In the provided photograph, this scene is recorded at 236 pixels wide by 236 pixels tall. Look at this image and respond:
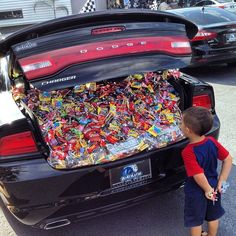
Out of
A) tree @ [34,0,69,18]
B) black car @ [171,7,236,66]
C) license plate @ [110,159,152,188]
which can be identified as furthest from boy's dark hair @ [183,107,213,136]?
tree @ [34,0,69,18]

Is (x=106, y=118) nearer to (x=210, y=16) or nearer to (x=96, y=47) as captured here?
(x=96, y=47)

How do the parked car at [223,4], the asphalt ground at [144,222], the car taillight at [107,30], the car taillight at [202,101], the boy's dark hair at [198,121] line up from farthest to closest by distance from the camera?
the parked car at [223,4]
the car taillight at [202,101]
the asphalt ground at [144,222]
the car taillight at [107,30]
the boy's dark hair at [198,121]

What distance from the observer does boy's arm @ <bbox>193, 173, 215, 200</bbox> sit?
7.37ft

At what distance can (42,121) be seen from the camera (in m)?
2.71

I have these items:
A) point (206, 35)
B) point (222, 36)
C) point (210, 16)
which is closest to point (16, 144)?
point (206, 35)

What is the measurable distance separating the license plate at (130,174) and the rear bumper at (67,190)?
0.09 ft

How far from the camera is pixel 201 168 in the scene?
2.27m

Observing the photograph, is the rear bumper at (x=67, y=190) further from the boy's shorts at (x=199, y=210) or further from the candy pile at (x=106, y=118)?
the boy's shorts at (x=199, y=210)

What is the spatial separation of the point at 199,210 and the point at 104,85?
4.11 ft

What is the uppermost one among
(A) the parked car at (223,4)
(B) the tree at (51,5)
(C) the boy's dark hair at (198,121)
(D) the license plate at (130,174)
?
(C) the boy's dark hair at (198,121)

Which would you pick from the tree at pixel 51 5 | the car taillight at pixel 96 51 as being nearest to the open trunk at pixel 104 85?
the car taillight at pixel 96 51

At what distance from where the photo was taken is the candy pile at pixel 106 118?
256 cm

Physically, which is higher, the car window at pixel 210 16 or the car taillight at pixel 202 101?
the car taillight at pixel 202 101

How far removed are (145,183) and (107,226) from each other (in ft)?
1.93
